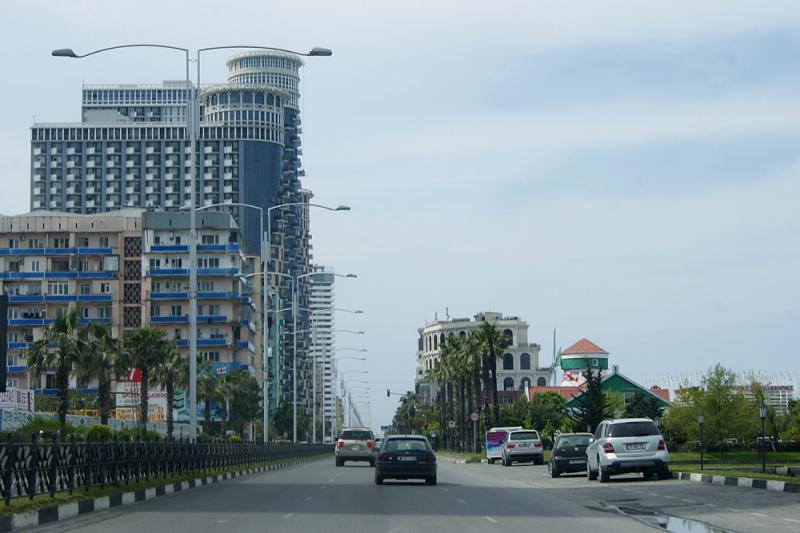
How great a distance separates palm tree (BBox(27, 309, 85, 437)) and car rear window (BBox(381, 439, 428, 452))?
37.1m

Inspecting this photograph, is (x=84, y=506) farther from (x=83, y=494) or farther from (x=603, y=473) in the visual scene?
(x=603, y=473)

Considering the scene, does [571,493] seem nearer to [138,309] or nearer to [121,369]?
[121,369]

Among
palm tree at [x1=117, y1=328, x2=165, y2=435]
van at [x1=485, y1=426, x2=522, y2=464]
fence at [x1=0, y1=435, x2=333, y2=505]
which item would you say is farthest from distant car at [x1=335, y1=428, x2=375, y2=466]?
palm tree at [x1=117, y1=328, x2=165, y2=435]

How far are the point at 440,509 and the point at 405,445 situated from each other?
11.3 m

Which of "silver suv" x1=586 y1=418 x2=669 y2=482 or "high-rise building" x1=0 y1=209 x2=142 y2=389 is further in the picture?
"high-rise building" x1=0 y1=209 x2=142 y2=389

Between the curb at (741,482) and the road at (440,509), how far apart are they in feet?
2.88

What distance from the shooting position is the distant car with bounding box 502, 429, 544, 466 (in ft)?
202

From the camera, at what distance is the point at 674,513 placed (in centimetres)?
2205

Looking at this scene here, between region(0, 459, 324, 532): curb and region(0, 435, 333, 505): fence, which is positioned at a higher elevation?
region(0, 435, 333, 505): fence

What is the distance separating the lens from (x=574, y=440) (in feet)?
141

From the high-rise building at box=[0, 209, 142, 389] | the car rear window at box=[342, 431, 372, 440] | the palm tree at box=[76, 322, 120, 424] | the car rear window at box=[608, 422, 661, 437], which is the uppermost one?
the high-rise building at box=[0, 209, 142, 389]

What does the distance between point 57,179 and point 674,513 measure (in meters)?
187

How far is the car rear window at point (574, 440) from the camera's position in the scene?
42.7m

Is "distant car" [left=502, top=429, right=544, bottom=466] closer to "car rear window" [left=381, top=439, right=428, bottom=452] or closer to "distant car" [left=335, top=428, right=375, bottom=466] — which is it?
"distant car" [left=335, top=428, right=375, bottom=466]
